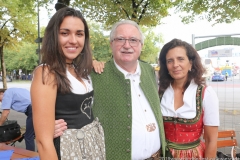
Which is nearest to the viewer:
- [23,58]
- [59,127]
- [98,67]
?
[59,127]

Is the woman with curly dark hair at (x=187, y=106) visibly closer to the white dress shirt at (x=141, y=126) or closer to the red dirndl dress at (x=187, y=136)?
the red dirndl dress at (x=187, y=136)

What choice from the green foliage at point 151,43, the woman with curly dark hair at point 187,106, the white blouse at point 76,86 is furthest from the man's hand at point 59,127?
the green foliage at point 151,43

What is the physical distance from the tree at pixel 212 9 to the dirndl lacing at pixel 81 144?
18.1 feet

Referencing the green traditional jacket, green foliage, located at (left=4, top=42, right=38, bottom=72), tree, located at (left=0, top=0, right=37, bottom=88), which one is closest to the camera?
the green traditional jacket

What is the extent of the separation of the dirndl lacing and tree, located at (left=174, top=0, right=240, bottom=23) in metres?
5.53

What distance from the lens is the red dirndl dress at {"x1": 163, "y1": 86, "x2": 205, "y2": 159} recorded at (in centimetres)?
202

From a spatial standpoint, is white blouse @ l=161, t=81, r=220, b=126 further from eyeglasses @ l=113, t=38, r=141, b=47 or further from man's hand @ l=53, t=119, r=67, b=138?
man's hand @ l=53, t=119, r=67, b=138

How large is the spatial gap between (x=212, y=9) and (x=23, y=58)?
3898 centimetres

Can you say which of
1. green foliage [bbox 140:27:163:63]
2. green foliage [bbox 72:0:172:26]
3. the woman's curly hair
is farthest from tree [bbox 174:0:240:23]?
green foliage [bbox 140:27:163:63]

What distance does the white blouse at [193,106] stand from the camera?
199cm

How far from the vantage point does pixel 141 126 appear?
195 centimetres

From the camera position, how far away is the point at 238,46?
414 cm

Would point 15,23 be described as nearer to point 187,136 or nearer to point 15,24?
point 15,24

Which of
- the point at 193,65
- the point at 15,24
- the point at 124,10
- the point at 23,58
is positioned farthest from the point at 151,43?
the point at 193,65
